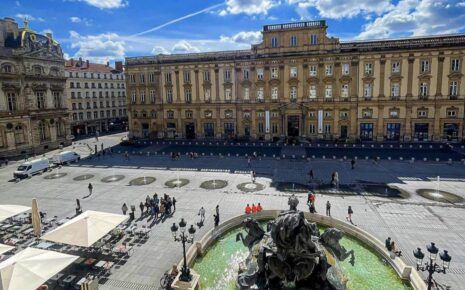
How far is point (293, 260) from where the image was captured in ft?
39.3

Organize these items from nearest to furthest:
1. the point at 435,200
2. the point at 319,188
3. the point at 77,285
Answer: the point at 77,285 < the point at 435,200 < the point at 319,188

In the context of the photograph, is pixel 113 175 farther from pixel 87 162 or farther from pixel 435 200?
pixel 435 200

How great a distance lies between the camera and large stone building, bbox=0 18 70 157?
4741cm

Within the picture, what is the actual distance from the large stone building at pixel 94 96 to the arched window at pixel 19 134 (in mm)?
21365

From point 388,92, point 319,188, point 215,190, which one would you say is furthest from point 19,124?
point 388,92

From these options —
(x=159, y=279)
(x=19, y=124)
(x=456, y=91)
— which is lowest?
(x=159, y=279)

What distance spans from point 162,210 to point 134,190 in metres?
7.61

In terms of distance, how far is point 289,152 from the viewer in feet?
154

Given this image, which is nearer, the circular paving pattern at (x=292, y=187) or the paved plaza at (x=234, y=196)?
the paved plaza at (x=234, y=196)

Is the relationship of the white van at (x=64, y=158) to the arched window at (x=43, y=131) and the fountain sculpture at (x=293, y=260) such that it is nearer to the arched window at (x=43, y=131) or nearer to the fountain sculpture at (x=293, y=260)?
the arched window at (x=43, y=131)

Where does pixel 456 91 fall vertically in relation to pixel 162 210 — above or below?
above

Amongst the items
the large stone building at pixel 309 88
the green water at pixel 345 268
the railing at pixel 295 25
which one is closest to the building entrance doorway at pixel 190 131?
the large stone building at pixel 309 88

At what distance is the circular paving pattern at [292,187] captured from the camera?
28609 millimetres

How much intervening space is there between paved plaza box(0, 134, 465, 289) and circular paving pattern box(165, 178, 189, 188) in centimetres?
71
